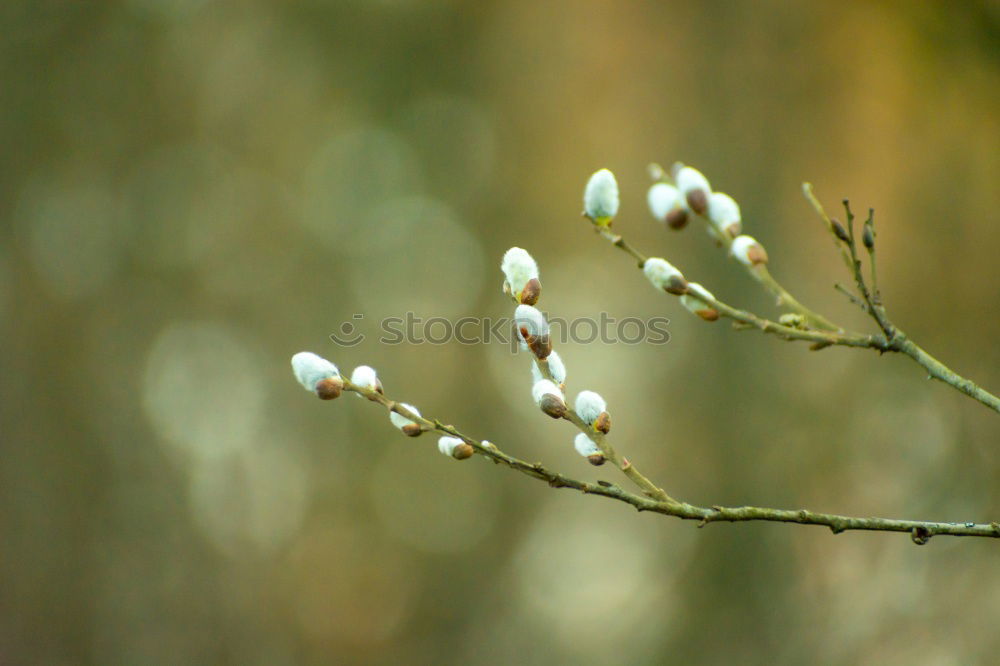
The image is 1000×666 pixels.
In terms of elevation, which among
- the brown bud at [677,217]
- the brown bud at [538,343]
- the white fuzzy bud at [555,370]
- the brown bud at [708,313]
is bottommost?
the brown bud at [538,343]

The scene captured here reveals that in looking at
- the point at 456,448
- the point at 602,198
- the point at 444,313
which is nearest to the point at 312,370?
the point at 456,448

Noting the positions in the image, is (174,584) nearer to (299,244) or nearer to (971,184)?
(299,244)

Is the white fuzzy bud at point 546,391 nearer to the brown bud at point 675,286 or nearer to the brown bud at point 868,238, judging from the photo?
the brown bud at point 675,286

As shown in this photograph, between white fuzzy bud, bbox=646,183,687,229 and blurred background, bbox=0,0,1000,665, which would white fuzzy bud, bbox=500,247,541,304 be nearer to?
white fuzzy bud, bbox=646,183,687,229

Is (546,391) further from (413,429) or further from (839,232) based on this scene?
(839,232)

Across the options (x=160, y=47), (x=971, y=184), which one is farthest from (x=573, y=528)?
(x=160, y=47)

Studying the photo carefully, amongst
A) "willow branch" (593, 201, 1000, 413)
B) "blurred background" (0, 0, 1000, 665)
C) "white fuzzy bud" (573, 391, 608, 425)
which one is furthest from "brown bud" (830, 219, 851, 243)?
"blurred background" (0, 0, 1000, 665)

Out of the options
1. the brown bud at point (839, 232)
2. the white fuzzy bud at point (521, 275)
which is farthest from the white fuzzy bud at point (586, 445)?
the brown bud at point (839, 232)
